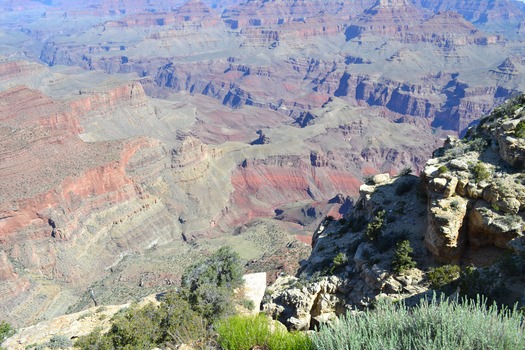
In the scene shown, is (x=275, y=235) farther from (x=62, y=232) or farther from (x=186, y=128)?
(x=186, y=128)

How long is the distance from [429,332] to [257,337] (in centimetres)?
564

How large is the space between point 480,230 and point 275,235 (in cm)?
5545

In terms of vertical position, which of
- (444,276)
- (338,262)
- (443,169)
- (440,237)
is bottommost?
(338,262)

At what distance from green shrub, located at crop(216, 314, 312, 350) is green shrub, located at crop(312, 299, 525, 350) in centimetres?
99

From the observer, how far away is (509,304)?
49.6ft

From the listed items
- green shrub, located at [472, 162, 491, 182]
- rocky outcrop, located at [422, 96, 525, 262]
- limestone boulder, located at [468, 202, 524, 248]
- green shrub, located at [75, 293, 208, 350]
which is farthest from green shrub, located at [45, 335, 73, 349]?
green shrub, located at [472, 162, 491, 182]

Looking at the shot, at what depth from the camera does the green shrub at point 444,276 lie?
63.5 ft

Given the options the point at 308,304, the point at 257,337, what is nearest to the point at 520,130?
the point at 308,304

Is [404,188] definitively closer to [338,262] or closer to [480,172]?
[480,172]

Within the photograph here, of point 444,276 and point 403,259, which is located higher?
point 444,276

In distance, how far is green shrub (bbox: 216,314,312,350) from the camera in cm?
1234

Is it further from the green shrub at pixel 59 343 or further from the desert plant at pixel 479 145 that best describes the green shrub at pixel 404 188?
the green shrub at pixel 59 343

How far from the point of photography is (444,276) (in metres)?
19.5

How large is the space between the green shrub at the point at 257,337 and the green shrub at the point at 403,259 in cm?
1010
